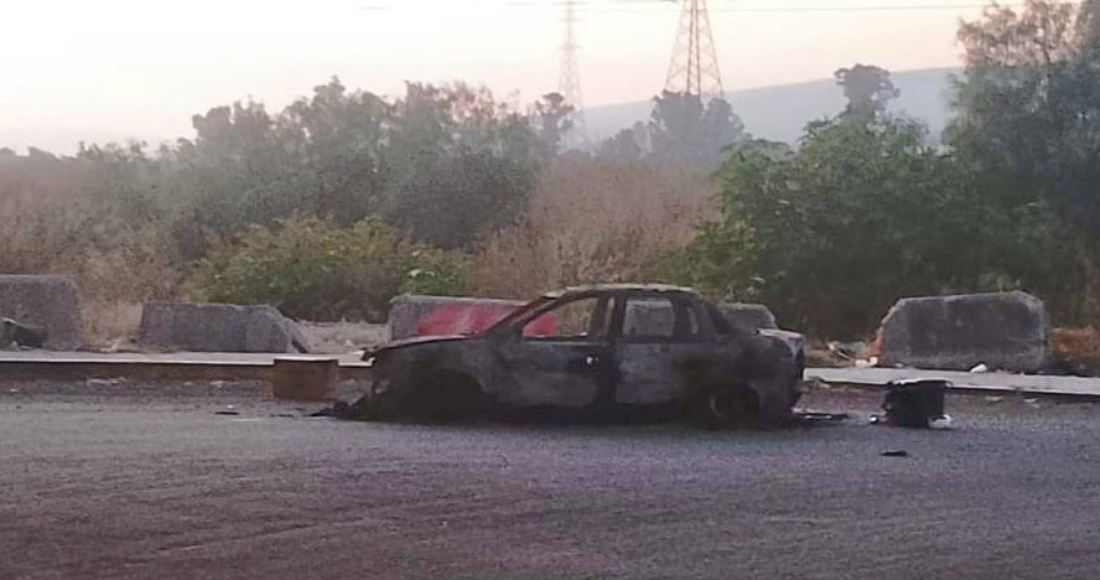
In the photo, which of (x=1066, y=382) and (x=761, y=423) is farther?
(x=1066, y=382)

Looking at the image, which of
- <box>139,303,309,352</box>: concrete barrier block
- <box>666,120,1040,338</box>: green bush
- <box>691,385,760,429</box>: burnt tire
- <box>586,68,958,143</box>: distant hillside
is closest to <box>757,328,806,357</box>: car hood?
<box>691,385,760,429</box>: burnt tire

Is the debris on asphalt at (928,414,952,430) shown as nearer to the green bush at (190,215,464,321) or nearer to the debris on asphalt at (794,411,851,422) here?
the debris on asphalt at (794,411,851,422)

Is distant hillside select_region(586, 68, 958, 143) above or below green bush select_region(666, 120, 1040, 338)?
above

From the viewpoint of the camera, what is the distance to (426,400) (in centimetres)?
1830

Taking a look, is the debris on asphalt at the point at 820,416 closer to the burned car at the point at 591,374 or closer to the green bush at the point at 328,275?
the burned car at the point at 591,374

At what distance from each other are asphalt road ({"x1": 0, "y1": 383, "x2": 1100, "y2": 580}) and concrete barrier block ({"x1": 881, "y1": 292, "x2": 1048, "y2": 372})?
21.7ft

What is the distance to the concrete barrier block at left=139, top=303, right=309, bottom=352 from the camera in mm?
26266

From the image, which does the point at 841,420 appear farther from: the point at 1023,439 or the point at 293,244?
the point at 293,244

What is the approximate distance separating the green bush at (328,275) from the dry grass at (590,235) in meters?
1.03

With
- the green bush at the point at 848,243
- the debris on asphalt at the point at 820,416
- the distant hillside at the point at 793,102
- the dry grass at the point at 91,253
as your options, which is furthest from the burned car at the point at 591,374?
the distant hillside at the point at 793,102

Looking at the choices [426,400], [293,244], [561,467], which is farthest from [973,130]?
[561,467]

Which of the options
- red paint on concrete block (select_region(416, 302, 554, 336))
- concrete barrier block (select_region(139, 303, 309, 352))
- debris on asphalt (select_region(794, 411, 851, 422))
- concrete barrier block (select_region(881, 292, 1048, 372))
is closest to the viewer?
debris on asphalt (select_region(794, 411, 851, 422))

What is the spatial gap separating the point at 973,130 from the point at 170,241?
60.2ft

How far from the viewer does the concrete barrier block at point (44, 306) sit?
2597 centimetres
